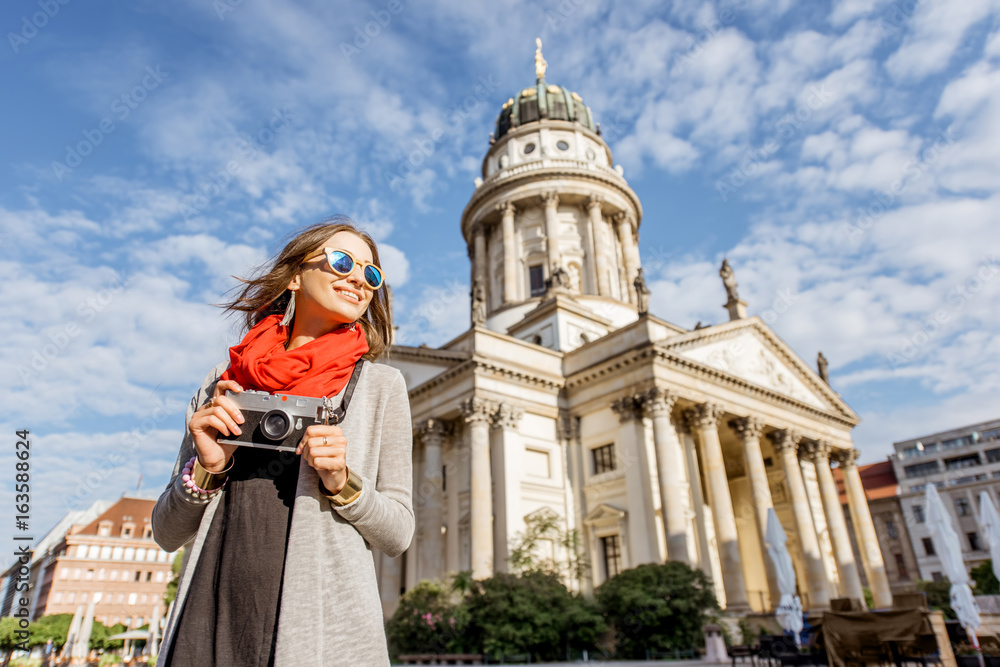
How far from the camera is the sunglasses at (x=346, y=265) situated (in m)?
2.82

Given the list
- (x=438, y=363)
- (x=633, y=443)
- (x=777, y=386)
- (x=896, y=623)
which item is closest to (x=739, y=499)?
(x=777, y=386)

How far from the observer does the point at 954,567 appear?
1767cm

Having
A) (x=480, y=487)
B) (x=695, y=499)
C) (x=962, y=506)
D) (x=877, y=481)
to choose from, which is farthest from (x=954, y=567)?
(x=877, y=481)

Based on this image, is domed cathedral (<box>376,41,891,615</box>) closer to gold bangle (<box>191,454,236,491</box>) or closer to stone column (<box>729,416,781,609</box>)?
stone column (<box>729,416,781,609</box>)

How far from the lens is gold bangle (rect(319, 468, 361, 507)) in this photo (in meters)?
2.20

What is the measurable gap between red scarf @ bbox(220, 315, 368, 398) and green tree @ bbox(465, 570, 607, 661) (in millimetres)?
21145

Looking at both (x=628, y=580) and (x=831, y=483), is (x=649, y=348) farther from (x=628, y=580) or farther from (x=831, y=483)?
(x=831, y=483)

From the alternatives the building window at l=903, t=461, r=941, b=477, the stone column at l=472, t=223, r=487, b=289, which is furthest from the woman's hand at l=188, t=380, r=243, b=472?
the building window at l=903, t=461, r=941, b=477

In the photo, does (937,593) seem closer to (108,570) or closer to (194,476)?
(194,476)

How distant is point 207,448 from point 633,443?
86.3 feet

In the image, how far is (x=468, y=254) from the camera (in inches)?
2061

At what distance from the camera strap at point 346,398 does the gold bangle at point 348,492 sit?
20 centimetres

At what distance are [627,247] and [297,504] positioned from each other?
45789 mm

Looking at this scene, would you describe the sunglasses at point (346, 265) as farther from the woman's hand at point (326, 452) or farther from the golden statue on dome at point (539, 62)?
the golden statue on dome at point (539, 62)
